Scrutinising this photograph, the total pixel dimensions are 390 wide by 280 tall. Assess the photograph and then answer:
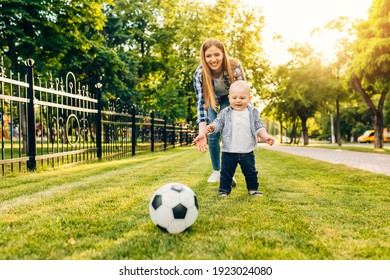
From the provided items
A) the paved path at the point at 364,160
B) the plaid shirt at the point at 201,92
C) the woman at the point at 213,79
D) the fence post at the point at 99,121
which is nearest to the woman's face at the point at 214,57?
the woman at the point at 213,79

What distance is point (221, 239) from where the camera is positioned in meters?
2.54

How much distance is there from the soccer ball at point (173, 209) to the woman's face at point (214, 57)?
A: 2.39 metres

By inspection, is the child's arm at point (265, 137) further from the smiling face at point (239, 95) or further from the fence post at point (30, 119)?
the fence post at point (30, 119)

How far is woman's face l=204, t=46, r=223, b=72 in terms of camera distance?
15.6 ft

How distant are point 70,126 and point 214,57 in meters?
6.83

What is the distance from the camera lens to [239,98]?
4.32 metres

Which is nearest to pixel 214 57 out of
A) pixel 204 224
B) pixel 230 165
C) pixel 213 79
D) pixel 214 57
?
pixel 214 57

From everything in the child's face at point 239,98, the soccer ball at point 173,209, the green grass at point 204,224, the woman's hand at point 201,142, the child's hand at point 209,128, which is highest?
the child's face at point 239,98

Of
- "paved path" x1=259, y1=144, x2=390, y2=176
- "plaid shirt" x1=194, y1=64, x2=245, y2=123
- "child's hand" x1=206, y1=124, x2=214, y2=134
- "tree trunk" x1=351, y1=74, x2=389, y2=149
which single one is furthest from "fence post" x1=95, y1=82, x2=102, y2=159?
"tree trunk" x1=351, y1=74, x2=389, y2=149

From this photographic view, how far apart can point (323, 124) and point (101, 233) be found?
65259 mm

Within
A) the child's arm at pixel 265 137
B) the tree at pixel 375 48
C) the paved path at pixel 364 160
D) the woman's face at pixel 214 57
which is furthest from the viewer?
the tree at pixel 375 48

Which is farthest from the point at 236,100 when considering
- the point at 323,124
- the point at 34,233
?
the point at 323,124

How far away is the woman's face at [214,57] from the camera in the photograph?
475cm
